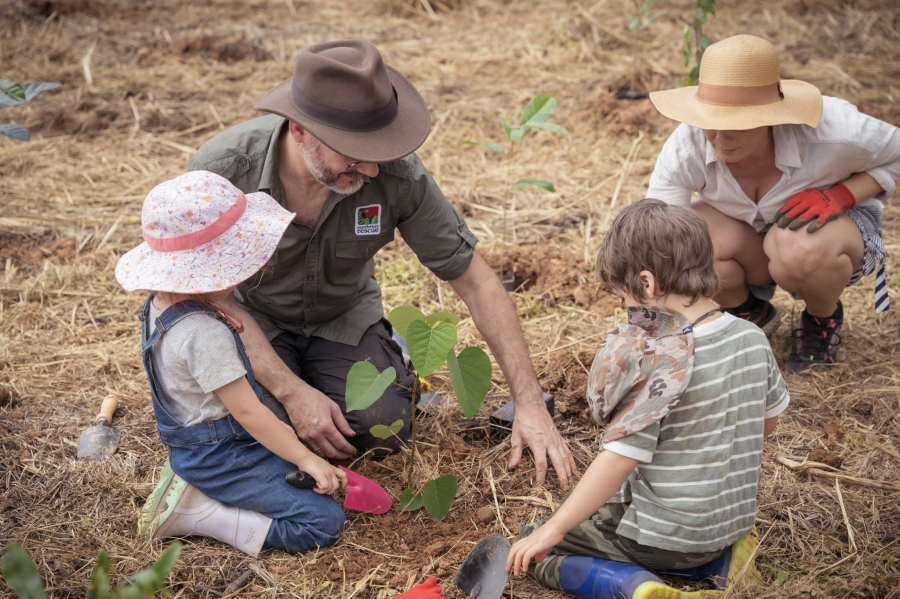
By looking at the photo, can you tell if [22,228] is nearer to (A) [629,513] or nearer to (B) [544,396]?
(B) [544,396]

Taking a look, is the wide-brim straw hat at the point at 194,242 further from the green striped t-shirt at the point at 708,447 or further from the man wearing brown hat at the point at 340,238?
the green striped t-shirt at the point at 708,447

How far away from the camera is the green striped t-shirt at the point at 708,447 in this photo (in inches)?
64.5

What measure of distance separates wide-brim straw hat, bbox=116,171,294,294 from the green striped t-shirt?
963mm

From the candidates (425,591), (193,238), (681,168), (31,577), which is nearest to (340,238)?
(193,238)

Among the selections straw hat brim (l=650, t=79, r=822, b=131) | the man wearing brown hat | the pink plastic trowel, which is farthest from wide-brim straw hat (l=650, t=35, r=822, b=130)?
the pink plastic trowel

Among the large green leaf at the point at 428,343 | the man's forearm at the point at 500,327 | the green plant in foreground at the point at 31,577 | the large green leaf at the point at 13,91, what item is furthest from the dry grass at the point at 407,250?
the large green leaf at the point at 13,91

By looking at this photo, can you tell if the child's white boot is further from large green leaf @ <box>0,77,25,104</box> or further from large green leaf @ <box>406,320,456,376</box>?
large green leaf @ <box>0,77,25,104</box>

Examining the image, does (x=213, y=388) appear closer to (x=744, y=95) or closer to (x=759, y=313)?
(x=744, y=95)

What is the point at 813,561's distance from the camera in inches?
78.3

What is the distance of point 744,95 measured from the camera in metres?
2.46

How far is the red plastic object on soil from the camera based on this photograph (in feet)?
7.09

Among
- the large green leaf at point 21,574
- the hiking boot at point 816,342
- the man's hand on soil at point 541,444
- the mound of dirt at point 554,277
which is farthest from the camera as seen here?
the mound of dirt at point 554,277

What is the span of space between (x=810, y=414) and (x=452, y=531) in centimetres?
132

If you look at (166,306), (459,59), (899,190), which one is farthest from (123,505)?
(459,59)
